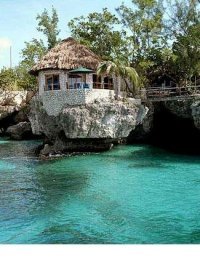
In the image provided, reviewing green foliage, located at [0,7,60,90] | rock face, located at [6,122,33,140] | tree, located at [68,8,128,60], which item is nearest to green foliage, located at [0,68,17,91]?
green foliage, located at [0,7,60,90]

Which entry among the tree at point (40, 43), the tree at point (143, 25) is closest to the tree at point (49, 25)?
the tree at point (40, 43)

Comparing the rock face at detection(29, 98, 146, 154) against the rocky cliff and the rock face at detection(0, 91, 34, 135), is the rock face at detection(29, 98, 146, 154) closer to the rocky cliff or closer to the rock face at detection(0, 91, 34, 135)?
the rocky cliff

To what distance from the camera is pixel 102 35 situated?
1072 inches

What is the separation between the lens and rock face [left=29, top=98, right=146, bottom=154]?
21016 millimetres

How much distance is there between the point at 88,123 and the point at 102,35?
28.7ft

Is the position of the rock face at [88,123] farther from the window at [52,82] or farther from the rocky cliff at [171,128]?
the rocky cliff at [171,128]

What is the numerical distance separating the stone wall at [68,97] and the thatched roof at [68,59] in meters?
1.95

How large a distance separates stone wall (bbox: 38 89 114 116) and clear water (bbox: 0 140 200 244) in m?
2.98

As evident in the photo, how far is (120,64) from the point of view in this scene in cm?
2289

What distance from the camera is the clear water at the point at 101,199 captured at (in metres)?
9.39

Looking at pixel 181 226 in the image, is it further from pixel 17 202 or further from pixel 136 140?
pixel 136 140

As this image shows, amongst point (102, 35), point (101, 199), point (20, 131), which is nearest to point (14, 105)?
point (20, 131)

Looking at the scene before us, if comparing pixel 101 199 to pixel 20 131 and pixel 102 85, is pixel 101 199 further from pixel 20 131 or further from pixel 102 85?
pixel 20 131
